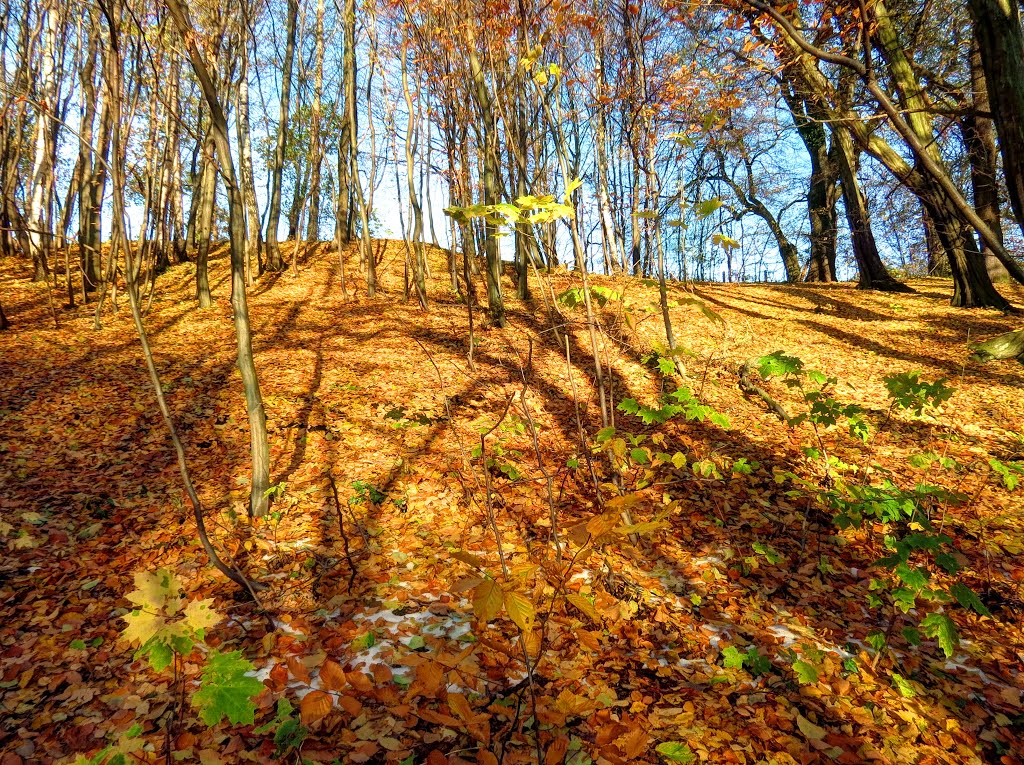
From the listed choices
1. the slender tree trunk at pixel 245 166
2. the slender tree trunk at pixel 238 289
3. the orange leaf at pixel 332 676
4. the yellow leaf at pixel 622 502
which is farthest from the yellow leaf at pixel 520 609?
the slender tree trunk at pixel 245 166

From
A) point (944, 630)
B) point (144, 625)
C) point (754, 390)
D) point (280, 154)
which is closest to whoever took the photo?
point (144, 625)

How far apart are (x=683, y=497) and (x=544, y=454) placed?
1.41m

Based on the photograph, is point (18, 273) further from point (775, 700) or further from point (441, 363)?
point (775, 700)

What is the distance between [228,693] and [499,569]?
2002 millimetres

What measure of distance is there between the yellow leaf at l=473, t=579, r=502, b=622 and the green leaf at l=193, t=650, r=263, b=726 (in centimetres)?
76

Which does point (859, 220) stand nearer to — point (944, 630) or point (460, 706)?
point (944, 630)

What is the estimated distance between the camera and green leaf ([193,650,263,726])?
1.65 m

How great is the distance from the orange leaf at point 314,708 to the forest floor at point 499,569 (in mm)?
17

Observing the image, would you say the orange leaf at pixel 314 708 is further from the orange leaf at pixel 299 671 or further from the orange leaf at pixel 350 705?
the orange leaf at pixel 299 671

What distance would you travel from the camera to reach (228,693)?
1681 millimetres

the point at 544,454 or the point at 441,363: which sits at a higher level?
the point at 441,363

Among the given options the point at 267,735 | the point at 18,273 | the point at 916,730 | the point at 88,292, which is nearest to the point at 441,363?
the point at 267,735

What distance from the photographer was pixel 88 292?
1092 cm

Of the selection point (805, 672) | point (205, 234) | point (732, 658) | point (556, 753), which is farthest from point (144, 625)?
point (205, 234)
